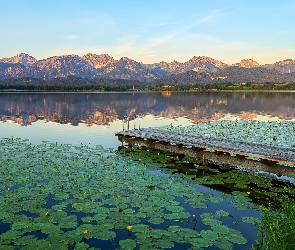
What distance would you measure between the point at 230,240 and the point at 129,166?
1067 centimetres

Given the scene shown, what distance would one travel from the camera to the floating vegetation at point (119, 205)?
34.7ft

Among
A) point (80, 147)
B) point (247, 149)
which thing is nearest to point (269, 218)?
point (247, 149)

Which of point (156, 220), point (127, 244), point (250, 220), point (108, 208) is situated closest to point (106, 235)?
point (127, 244)

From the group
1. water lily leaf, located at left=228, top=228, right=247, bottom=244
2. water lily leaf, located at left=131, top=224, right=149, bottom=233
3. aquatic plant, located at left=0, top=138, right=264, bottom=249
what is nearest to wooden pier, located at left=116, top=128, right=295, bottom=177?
aquatic plant, located at left=0, top=138, right=264, bottom=249

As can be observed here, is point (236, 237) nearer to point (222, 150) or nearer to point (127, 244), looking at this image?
point (127, 244)

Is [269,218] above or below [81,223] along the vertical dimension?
above

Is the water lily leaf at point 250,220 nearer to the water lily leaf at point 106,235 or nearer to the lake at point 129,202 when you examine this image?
the lake at point 129,202

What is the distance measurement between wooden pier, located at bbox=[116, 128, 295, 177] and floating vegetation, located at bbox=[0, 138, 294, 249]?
3.38 feet

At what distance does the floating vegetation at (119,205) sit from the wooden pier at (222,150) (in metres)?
1.03

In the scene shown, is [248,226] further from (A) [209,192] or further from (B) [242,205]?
(A) [209,192]

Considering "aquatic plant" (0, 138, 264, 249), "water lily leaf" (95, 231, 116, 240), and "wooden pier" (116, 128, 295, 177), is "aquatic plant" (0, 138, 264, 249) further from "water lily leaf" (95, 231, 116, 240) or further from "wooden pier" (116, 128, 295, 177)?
"wooden pier" (116, 128, 295, 177)

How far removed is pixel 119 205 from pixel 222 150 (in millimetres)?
A: 9317

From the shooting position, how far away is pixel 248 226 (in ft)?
39.7

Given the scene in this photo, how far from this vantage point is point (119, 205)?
13.4 meters
